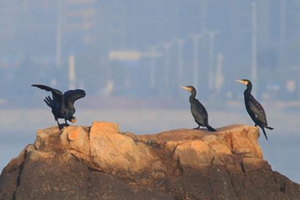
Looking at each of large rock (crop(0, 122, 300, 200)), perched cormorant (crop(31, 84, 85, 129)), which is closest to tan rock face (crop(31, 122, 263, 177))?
large rock (crop(0, 122, 300, 200))

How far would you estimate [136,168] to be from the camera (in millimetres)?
37094

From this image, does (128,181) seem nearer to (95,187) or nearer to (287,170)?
(95,187)

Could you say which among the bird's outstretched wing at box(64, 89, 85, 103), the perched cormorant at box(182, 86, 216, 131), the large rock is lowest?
the large rock

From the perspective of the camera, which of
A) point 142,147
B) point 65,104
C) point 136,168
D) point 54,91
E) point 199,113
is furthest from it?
point 199,113

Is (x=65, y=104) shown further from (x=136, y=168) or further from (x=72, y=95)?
(x=136, y=168)

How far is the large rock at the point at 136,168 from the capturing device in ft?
118

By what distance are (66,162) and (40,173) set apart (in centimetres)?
70

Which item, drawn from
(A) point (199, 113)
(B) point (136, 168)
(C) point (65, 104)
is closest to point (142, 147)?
(B) point (136, 168)

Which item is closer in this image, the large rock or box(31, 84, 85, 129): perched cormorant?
the large rock

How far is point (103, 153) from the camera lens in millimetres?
36875

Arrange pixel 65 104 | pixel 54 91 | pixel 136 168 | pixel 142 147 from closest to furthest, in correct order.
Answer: pixel 136 168, pixel 142 147, pixel 54 91, pixel 65 104

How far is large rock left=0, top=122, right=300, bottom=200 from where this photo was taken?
35938 millimetres

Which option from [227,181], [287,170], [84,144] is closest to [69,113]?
[84,144]

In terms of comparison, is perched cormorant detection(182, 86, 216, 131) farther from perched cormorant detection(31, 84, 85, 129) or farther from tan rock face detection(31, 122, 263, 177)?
perched cormorant detection(31, 84, 85, 129)
